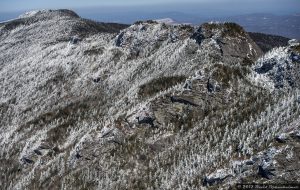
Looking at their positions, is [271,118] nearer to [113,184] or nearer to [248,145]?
[248,145]

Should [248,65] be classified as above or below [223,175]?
above

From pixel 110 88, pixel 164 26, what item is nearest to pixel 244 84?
pixel 110 88

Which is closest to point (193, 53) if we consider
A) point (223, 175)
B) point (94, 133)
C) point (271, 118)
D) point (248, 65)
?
point (248, 65)

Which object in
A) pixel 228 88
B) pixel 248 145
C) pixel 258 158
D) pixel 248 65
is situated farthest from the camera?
pixel 248 65

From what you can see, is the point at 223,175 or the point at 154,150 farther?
the point at 154,150

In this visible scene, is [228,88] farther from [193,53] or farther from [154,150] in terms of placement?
[193,53]

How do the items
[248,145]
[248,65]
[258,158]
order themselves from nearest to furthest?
[258,158] < [248,145] < [248,65]

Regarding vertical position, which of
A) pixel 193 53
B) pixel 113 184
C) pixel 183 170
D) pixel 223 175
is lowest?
pixel 113 184
